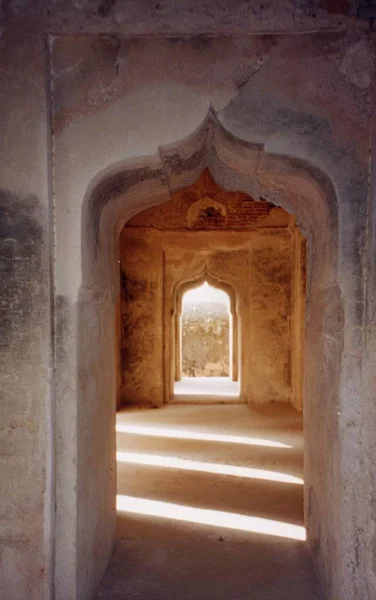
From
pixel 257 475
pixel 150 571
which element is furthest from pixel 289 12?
pixel 257 475

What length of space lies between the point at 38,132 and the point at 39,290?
763 mm

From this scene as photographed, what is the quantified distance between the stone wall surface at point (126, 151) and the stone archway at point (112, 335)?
25mm

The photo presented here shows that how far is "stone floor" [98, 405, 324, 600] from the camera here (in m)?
2.70

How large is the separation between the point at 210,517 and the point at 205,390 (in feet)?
21.4

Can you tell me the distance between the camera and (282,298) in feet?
27.7

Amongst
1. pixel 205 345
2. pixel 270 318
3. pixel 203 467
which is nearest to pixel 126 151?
pixel 203 467

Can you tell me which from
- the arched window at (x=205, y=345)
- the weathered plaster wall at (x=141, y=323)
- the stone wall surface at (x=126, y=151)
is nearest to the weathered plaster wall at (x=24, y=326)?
the stone wall surface at (x=126, y=151)

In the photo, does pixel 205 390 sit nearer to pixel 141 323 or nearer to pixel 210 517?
pixel 141 323

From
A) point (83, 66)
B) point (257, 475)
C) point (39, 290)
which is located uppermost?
point (83, 66)

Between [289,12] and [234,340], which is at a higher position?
[289,12]

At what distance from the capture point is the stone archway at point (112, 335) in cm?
225

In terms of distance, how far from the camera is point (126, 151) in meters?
2.25

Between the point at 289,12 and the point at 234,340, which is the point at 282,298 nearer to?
the point at 234,340

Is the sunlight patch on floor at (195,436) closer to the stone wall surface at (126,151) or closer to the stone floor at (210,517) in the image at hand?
the stone floor at (210,517)
